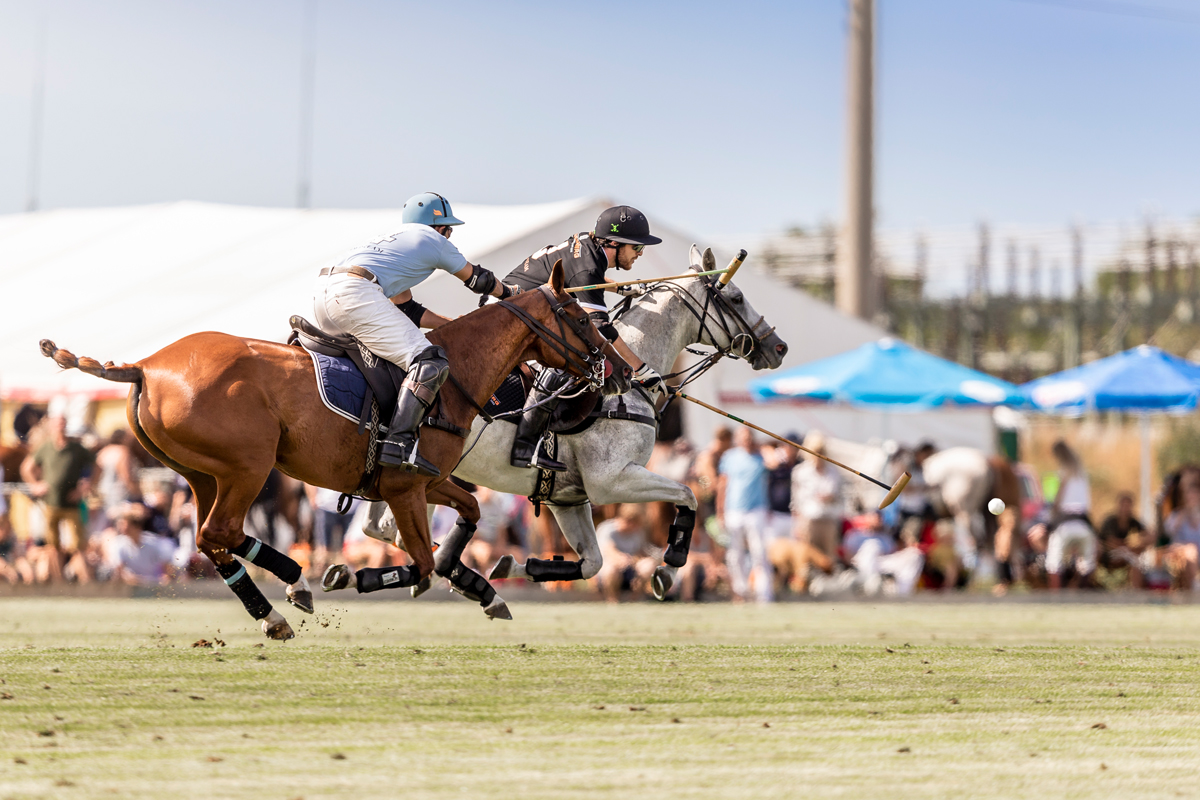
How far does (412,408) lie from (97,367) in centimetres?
168

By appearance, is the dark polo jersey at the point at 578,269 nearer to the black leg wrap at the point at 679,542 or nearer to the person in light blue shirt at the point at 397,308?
the person in light blue shirt at the point at 397,308

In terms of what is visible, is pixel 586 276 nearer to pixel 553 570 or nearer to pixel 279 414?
pixel 553 570

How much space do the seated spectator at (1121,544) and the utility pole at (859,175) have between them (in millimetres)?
9829

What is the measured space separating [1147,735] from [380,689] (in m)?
3.20

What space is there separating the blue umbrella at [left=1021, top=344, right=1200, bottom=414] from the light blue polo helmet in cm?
1094

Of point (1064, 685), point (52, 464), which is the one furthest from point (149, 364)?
point (52, 464)

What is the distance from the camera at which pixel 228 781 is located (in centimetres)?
498

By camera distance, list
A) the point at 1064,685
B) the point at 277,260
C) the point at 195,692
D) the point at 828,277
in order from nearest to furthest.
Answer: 1. the point at 195,692
2. the point at 1064,685
3. the point at 277,260
4. the point at 828,277

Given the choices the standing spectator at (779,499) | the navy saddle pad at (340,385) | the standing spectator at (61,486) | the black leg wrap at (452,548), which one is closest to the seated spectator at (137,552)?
the standing spectator at (61,486)

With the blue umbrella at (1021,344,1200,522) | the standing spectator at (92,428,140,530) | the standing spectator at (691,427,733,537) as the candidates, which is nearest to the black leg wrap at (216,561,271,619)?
the standing spectator at (92,428,140,530)

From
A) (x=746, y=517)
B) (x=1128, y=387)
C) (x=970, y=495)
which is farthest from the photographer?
(x=1128, y=387)

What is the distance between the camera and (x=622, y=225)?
980 centimetres

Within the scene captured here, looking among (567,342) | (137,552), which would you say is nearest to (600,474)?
(567,342)

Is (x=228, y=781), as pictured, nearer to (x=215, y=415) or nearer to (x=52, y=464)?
(x=215, y=415)
